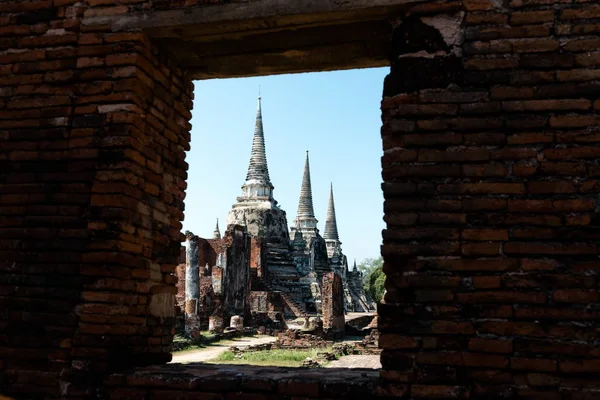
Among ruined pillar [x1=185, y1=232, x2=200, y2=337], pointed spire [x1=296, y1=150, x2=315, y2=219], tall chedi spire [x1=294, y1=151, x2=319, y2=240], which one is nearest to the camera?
ruined pillar [x1=185, y1=232, x2=200, y2=337]

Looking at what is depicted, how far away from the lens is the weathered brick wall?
10.3ft

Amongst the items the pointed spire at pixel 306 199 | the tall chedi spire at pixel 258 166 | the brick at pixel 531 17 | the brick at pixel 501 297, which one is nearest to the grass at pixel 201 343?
the brick at pixel 501 297

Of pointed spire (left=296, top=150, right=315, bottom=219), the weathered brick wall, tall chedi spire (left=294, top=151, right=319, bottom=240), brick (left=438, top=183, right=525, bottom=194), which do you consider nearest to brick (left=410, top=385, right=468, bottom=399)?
the weathered brick wall

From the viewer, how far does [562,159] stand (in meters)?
3.30

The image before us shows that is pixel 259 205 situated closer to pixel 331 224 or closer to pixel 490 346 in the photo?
pixel 331 224

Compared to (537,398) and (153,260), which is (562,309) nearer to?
(537,398)

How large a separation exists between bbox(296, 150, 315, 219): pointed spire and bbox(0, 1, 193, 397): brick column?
4503 centimetres

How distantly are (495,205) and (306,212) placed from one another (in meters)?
46.4

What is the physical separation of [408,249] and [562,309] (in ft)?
2.88

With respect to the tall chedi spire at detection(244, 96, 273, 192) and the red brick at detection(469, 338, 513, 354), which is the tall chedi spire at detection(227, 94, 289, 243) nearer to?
the tall chedi spire at detection(244, 96, 273, 192)

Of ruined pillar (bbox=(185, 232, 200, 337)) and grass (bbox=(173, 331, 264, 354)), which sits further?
ruined pillar (bbox=(185, 232, 200, 337))

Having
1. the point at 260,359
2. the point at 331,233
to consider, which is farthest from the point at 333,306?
the point at 331,233

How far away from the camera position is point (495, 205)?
10.9 feet

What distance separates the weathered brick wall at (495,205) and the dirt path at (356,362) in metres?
10.2
